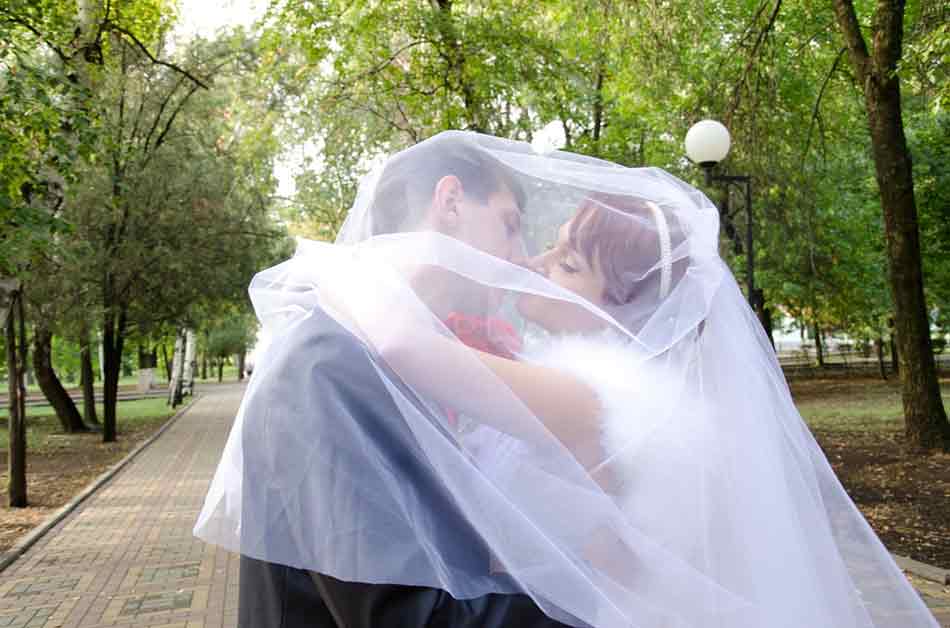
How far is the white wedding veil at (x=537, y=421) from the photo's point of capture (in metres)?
1.32

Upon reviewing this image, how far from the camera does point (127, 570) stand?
7.27 m

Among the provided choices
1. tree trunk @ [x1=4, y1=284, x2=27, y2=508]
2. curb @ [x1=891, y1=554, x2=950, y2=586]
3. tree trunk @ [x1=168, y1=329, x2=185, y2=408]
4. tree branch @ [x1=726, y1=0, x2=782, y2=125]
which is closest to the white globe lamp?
tree branch @ [x1=726, y1=0, x2=782, y2=125]

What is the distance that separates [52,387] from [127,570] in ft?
48.6

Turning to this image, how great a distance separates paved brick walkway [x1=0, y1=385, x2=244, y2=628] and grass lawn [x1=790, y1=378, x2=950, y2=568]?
17.7ft

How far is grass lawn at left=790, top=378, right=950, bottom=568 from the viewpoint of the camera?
7.05m

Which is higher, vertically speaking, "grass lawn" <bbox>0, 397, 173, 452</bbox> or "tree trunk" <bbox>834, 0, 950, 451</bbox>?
"tree trunk" <bbox>834, 0, 950, 451</bbox>

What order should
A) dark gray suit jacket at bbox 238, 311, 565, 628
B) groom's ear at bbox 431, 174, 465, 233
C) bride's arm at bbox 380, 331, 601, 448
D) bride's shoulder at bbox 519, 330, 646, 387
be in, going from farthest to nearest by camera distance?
groom's ear at bbox 431, 174, 465, 233 < bride's shoulder at bbox 519, 330, 646, 387 < bride's arm at bbox 380, 331, 601, 448 < dark gray suit jacket at bbox 238, 311, 565, 628

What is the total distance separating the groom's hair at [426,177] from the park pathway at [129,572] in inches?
178

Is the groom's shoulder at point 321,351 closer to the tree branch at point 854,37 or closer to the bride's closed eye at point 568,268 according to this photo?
the bride's closed eye at point 568,268

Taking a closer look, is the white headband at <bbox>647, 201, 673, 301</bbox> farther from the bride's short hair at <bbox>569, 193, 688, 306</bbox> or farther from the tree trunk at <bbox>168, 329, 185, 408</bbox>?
the tree trunk at <bbox>168, 329, 185, 408</bbox>

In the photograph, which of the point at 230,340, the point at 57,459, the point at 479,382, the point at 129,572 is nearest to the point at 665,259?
the point at 479,382

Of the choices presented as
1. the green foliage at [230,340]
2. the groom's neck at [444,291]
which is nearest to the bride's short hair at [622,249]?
the groom's neck at [444,291]

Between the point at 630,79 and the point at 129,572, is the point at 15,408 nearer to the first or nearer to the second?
the point at 129,572

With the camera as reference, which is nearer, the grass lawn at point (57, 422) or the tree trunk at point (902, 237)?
the tree trunk at point (902, 237)
